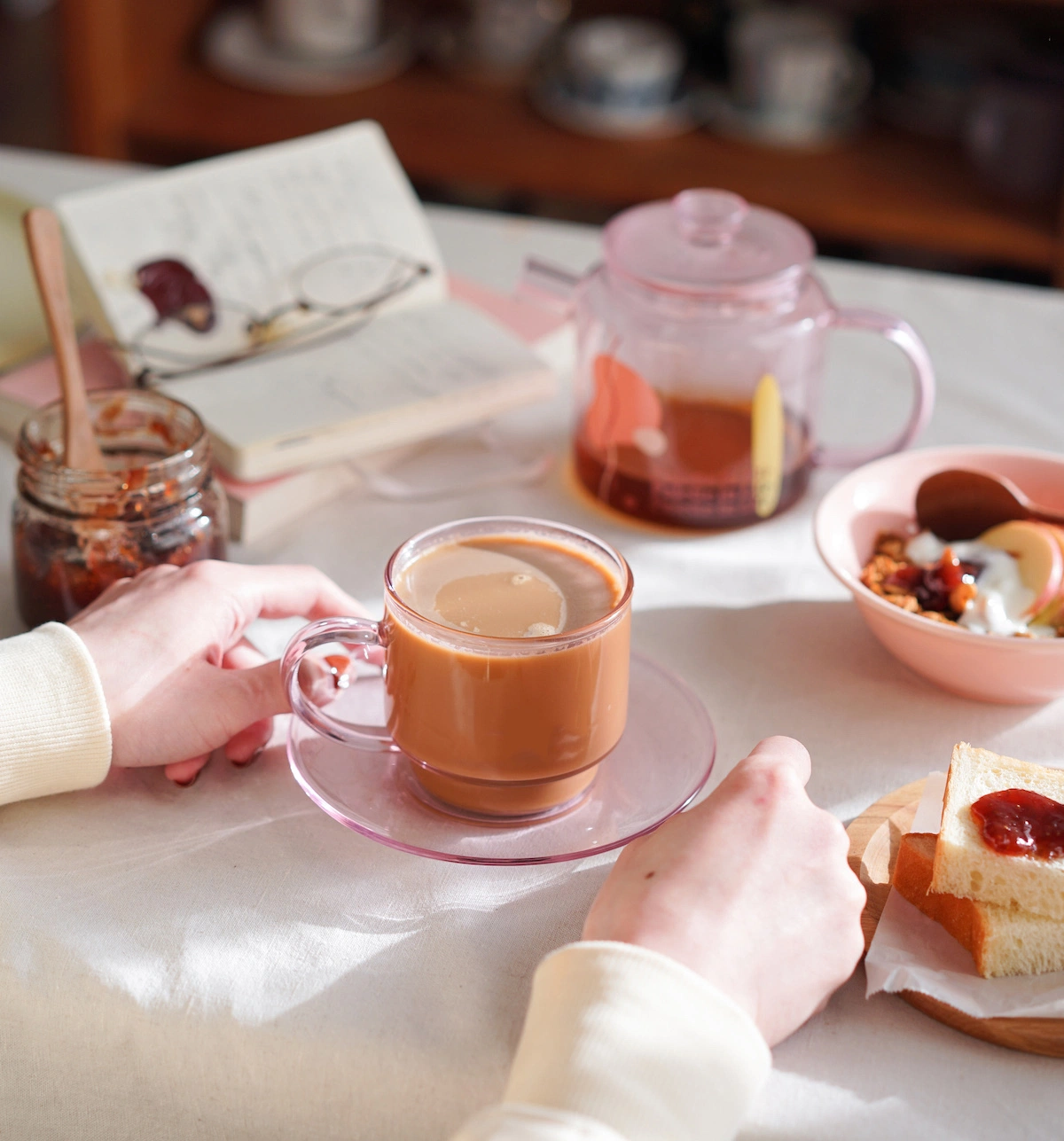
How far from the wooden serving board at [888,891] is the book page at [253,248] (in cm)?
63

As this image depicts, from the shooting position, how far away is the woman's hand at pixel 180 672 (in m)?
0.68

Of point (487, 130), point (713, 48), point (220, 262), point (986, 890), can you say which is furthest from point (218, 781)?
point (713, 48)

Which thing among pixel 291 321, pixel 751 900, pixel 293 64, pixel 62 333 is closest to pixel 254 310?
pixel 291 321

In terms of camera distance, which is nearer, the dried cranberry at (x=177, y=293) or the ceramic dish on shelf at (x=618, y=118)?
the dried cranberry at (x=177, y=293)

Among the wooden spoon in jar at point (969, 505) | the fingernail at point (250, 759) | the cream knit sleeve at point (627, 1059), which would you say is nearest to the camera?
the cream knit sleeve at point (627, 1059)

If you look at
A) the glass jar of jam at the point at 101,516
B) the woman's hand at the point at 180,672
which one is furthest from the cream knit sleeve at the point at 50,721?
the glass jar of jam at the point at 101,516

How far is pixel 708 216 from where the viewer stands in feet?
3.00

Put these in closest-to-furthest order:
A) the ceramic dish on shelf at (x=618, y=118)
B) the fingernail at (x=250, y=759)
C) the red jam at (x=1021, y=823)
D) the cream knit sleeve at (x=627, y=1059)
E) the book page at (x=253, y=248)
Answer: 1. the cream knit sleeve at (x=627, y=1059)
2. the red jam at (x=1021, y=823)
3. the fingernail at (x=250, y=759)
4. the book page at (x=253, y=248)
5. the ceramic dish on shelf at (x=618, y=118)

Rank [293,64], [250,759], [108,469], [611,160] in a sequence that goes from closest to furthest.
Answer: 1. [250,759]
2. [108,469]
3. [611,160]
4. [293,64]

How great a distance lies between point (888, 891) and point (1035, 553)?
260 millimetres

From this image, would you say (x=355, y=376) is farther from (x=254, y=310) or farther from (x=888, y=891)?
(x=888, y=891)

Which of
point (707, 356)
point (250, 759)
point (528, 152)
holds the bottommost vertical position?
point (528, 152)

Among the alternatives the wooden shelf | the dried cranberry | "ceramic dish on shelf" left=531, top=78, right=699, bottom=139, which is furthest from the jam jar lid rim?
"ceramic dish on shelf" left=531, top=78, right=699, bottom=139

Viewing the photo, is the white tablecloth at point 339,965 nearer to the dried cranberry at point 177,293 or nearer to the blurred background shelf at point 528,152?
the dried cranberry at point 177,293
